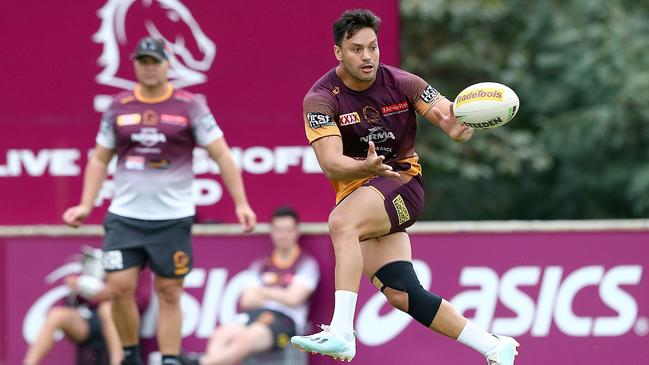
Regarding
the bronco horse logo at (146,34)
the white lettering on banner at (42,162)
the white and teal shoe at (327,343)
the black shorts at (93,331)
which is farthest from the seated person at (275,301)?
the white and teal shoe at (327,343)

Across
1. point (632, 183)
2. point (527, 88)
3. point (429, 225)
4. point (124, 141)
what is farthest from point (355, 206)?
point (527, 88)

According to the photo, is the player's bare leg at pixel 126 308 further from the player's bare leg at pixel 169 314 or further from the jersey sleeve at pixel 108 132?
the jersey sleeve at pixel 108 132

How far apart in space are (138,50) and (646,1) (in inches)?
371

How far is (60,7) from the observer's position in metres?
10.8

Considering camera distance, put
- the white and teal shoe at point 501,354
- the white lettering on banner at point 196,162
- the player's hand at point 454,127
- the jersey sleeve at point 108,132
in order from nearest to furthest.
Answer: the player's hand at point 454,127 < the white and teal shoe at point 501,354 < the jersey sleeve at point 108,132 < the white lettering on banner at point 196,162

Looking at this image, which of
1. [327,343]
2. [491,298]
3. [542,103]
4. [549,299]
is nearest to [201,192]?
[491,298]

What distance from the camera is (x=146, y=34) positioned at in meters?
10.8

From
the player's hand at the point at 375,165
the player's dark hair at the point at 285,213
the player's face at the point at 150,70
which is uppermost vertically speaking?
the player's face at the point at 150,70

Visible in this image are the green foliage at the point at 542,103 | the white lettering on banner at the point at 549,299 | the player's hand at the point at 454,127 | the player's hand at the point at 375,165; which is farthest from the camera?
the green foliage at the point at 542,103

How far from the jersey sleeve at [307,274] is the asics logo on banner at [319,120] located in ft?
10.1

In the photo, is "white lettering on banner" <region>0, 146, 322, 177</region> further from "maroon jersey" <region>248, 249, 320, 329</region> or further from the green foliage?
the green foliage

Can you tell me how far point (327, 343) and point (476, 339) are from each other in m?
0.93

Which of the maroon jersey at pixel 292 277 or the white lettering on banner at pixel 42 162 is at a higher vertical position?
the white lettering on banner at pixel 42 162

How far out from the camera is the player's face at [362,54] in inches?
297
